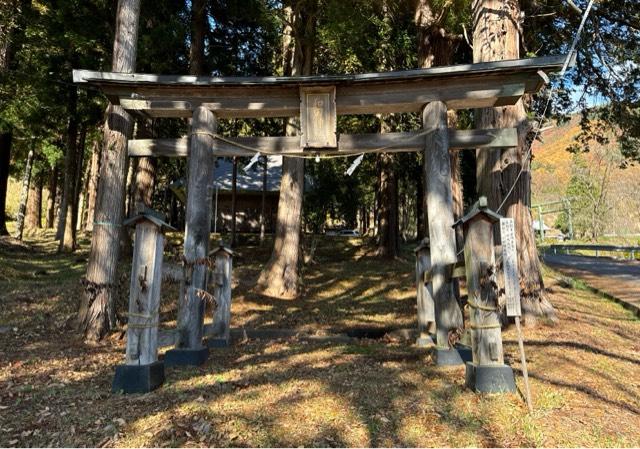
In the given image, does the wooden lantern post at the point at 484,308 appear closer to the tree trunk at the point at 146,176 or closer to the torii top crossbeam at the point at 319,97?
the torii top crossbeam at the point at 319,97

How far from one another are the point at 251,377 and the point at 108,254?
3.99 m

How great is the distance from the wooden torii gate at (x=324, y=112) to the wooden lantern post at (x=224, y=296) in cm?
71

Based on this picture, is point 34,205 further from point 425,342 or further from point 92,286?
point 425,342

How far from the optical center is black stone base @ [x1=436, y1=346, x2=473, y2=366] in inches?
230

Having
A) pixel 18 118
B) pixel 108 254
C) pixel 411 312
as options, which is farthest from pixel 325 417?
pixel 18 118

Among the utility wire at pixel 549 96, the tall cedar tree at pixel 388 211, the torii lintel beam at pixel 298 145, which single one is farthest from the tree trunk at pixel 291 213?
the tall cedar tree at pixel 388 211

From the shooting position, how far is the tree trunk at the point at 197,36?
1387cm

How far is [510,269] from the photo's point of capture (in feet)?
14.9

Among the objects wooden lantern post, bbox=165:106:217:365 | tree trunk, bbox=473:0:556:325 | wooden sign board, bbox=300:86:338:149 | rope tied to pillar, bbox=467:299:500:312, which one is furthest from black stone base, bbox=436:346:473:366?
wooden sign board, bbox=300:86:338:149

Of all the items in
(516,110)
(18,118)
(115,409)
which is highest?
(18,118)

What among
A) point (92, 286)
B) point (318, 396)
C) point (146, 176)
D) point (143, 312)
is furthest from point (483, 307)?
point (146, 176)

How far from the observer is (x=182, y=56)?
1546cm

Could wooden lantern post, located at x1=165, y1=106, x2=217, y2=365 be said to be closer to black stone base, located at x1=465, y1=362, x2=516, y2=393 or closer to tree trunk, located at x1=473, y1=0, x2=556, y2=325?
black stone base, located at x1=465, y1=362, x2=516, y2=393

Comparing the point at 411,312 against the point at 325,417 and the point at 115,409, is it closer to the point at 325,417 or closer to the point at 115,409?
the point at 325,417
